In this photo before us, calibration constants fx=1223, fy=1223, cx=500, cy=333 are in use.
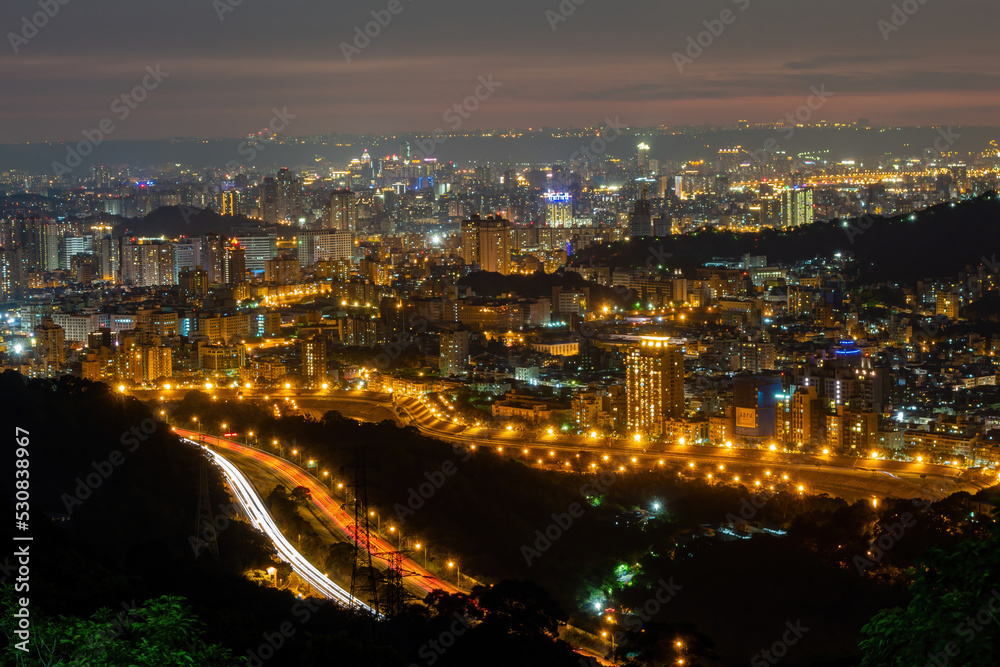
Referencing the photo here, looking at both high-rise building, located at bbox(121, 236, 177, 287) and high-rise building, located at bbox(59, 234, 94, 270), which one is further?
high-rise building, located at bbox(59, 234, 94, 270)

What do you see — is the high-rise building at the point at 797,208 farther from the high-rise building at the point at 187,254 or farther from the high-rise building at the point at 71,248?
the high-rise building at the point at 71,248

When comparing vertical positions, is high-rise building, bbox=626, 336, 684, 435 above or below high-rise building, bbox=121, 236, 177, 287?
below

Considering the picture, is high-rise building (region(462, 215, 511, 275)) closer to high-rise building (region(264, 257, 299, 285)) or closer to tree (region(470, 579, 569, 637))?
high-rise building (region(264, 257, 299, 285))

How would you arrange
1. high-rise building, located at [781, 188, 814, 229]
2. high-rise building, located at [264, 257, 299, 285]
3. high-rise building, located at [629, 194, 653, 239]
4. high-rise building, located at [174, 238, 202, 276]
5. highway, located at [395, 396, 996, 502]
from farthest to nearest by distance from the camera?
high-rise building, located at [781, 188, 814, 229] → high-rise building, located at [629, 194, 653, 239] → high-rise building, located at [174, 238, 202, 276] → high-rise building, located at [264, 257, 299, 285] → highway, located at [395, 396, 996, 502]

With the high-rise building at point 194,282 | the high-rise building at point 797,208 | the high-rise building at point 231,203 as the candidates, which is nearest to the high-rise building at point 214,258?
the high-rise building at point 194,282

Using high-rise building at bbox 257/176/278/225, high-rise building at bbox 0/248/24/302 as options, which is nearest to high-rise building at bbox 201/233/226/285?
high-rise building at bbox 0/248/24/302

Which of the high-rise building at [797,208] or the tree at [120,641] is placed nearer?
the tree at [120,641]

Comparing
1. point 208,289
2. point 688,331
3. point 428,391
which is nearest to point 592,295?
point 688,331

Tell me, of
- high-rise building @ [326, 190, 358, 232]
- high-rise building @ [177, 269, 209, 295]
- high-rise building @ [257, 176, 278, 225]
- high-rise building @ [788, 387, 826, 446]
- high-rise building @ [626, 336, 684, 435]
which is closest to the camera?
high-rise building @ [788, 387, 826, 446]
